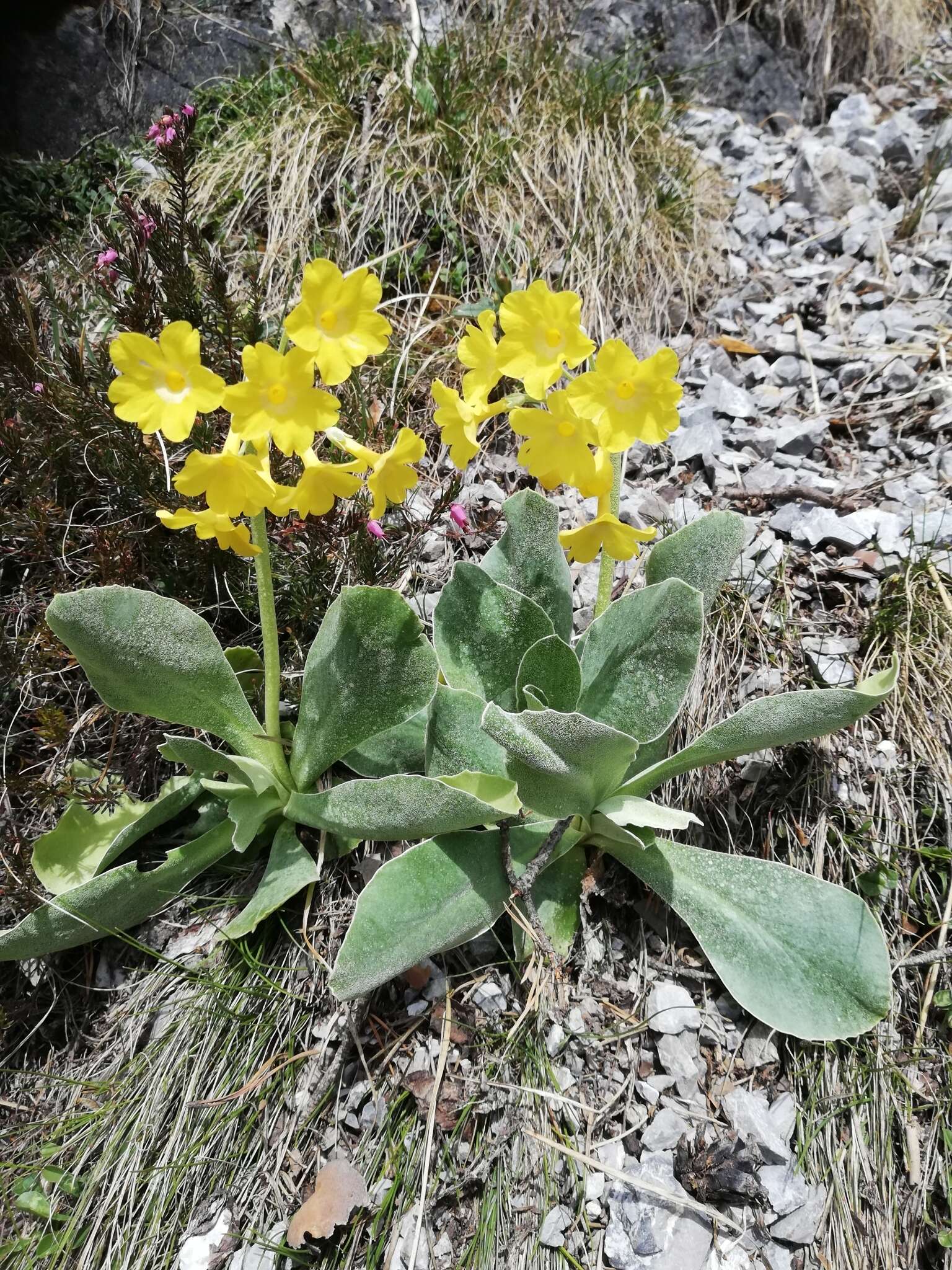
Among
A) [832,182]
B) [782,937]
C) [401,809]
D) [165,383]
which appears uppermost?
[165,383]

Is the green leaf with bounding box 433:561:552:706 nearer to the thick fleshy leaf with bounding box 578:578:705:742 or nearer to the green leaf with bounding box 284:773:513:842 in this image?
the thick fleshy leaf with bounding box 578:578:705:742

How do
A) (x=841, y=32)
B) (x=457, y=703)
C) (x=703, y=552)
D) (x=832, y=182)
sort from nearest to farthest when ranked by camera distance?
(x=457, y=703) → (x=703, y=552) → (x=832, y=182) → (x=841, y=32)

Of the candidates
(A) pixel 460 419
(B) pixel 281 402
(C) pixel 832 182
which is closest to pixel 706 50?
(C) pixel 832 182

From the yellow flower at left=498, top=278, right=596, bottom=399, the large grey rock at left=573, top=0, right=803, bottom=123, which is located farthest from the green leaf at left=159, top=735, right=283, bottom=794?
the large grey rock at left=573, top=0, right=803, bottom=123

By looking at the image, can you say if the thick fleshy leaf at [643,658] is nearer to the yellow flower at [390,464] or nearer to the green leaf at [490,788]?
the green leaf at [490,788]

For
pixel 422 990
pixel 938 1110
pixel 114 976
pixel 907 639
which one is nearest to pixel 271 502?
pixel 422 990

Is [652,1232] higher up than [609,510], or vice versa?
[609,510]

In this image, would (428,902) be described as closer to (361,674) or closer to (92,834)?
(361,674)

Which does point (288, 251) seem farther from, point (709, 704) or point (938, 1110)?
point (938, 1110)
